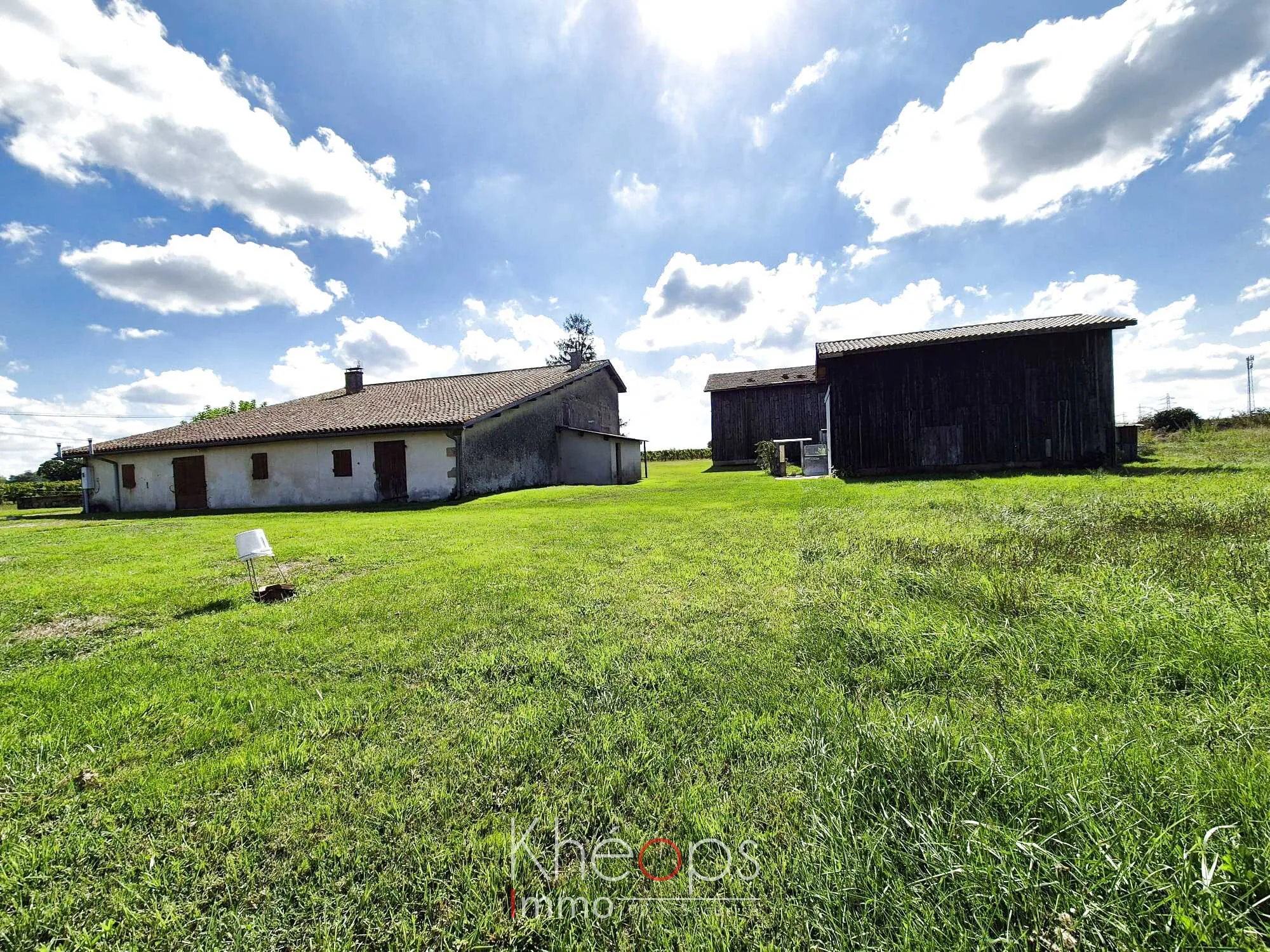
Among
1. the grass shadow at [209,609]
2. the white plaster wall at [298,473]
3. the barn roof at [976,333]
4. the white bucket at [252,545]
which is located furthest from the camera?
the white plaster wall at [298,473]

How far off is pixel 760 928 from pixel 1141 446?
2684 centimetres

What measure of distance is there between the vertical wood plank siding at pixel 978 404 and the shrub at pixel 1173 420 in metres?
13.6

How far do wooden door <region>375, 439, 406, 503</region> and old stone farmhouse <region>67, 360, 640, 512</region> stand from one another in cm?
3

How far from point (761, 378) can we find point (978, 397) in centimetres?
1745

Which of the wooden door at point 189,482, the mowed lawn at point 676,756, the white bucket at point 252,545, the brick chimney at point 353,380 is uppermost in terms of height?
the brick chimney at point 353,380

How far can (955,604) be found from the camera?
3.74 meters

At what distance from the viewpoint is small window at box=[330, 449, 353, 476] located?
18484mm

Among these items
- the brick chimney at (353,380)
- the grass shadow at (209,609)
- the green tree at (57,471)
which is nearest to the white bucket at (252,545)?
the grass shadow at (209,609)

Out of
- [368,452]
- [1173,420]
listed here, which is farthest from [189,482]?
[1173,420]

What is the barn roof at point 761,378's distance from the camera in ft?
102

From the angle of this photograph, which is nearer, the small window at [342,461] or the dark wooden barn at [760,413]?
the small window at [342,461]

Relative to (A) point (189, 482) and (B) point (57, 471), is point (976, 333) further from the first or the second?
(B) point (57, 471)

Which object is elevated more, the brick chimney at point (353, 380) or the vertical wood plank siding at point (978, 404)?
the brick chimney at point (353, 380)

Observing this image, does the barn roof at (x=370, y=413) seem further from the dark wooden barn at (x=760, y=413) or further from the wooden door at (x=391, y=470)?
the dark wooden barn at (x=760, y=413)
